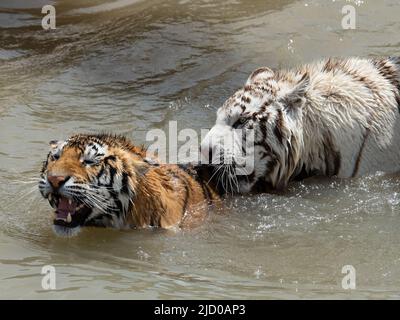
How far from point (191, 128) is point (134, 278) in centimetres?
216

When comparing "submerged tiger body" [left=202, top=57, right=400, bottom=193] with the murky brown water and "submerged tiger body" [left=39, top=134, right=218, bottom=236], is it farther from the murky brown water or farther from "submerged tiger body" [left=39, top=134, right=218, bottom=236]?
"submerged tiger body" [left=39, top=134, right=218, bottom=236]

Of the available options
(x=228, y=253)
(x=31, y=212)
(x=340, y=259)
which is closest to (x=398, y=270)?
(x=340, y=259)

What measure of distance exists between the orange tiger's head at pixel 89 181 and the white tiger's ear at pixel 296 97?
0.96 meters

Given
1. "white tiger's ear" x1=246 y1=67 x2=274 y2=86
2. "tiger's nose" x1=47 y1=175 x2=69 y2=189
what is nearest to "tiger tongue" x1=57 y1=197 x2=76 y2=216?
"tiger's nose" x1=47 y1=175 x2=69 y2=189

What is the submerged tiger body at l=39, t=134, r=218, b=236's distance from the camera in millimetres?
3998

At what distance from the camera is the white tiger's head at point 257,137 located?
4660 millimetres

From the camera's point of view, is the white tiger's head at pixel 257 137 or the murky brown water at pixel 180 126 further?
the white tiger's head at pixel 257 137

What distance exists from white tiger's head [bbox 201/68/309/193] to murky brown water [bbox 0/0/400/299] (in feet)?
0.47

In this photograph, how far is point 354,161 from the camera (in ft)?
15.9
